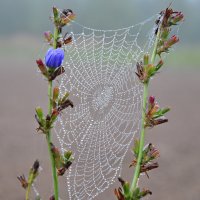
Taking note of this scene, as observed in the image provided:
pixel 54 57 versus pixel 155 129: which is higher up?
pixel 54 57

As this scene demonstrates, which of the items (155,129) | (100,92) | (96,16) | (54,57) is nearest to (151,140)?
(155,129)

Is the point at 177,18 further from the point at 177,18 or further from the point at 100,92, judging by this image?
the point at 100,92

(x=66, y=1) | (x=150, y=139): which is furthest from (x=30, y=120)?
(x=66, y=1)

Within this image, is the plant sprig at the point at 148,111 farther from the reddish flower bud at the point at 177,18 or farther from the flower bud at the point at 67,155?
the flower bud at the point at 67,155

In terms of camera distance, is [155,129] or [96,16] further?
[96,16]

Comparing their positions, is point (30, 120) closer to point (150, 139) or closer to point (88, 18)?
point (150, 139)

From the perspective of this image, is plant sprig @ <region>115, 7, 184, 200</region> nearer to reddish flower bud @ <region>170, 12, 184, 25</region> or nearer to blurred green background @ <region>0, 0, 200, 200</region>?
reddish flower bud @ <region>170, 12, 184, 25</region>

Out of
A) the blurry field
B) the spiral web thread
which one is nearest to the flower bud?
the spiral web thread

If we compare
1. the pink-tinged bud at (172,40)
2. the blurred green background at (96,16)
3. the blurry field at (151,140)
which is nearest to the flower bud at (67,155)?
the pink-tinged bud at (172,40)
